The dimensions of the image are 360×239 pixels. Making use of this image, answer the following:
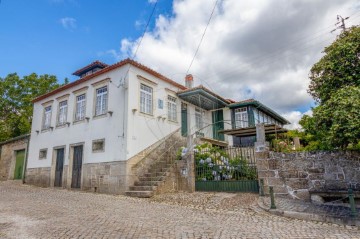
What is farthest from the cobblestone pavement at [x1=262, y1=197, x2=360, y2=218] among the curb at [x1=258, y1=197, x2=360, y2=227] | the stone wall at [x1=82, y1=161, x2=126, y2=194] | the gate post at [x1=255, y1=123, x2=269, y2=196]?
the stone wall at [x1=82, y1=161, x2=126, y2=194]

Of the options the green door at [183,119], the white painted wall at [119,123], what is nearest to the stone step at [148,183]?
the white painted wall at [119,123]

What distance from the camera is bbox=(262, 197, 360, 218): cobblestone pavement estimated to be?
19.6ft

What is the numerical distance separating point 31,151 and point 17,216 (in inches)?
478

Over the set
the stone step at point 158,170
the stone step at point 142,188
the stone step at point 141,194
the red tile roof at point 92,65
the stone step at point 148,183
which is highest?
the red tile roof at point 92,65

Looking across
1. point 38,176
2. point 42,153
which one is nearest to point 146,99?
point 42,153

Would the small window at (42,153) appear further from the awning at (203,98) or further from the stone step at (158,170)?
the awning at (203,98)

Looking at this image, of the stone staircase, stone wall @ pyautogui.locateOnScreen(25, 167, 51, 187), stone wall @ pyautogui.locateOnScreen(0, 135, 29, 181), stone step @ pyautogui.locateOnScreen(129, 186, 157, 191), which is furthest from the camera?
stone wall @ pyautogui.locateOnScreen(0, 135, 29, 181)

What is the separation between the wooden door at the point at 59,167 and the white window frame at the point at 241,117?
11543 millimetres

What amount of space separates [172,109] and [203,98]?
86.2 inches

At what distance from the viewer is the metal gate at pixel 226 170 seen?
974 cm

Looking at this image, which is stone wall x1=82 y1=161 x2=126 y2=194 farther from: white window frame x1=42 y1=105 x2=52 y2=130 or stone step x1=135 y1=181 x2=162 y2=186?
white window frame x1=42 y1=105 x2=52 y2=130

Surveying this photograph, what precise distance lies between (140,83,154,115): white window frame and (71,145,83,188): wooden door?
416 cm

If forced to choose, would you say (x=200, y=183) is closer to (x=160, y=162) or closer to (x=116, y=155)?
(x=160, y=162)

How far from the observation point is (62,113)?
50.6 feet
